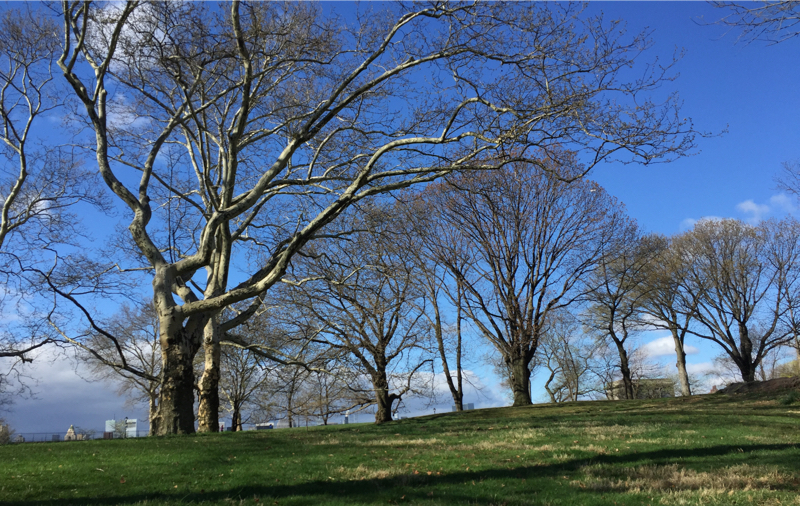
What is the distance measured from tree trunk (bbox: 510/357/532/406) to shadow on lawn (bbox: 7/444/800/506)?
16.3m

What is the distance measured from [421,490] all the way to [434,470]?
1.38 meters

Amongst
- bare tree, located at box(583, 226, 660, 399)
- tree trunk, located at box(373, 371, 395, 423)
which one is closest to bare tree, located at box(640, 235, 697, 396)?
bare tree, located at box(583, 226, 660, 399)

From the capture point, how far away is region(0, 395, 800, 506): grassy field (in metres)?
5.68

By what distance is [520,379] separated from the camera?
78.9 ft

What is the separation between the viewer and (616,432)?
36.1ft

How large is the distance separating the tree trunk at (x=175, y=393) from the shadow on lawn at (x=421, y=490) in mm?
7672

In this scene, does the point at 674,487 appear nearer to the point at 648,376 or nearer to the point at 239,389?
the point at 239,389

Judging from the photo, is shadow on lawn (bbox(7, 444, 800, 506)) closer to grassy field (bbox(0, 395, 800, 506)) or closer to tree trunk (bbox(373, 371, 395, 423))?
grassy field (bbox(0, 395, 800, 506))

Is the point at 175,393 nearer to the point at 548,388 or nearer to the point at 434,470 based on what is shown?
the point at 434,470

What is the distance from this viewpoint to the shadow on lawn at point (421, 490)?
5.61 meters

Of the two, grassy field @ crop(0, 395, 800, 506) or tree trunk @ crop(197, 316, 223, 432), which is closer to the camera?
grassy field @ crop(0, 395, 800, 506)

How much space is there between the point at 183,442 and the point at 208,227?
5.32 m

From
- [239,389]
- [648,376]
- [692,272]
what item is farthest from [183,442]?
[648,376]

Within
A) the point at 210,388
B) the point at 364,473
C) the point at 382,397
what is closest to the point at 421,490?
the point at 364,473
